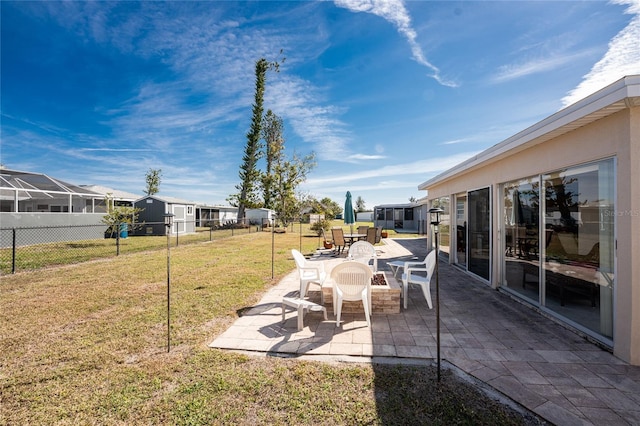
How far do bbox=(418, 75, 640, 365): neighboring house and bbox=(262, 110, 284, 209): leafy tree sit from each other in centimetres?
2336

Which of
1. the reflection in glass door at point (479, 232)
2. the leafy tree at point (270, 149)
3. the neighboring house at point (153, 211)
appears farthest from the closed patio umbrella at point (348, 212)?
the leafy tree at point (270, 149)

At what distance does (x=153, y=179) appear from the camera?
33906 millimetres

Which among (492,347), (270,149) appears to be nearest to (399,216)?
(270,149)

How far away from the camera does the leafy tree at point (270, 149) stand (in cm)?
2736

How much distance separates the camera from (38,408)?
214 cm

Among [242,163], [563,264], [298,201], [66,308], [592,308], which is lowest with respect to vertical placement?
[66,308]

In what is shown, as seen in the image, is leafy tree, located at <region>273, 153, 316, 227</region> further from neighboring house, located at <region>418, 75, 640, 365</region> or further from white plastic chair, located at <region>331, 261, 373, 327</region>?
white plastic chair, located at <region>331, 261, 373, 327</region>

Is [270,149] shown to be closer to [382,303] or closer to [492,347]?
[382,303]

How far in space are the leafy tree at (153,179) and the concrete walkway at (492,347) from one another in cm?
3586

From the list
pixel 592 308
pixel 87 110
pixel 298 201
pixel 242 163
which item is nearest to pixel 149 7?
pixel 87 110

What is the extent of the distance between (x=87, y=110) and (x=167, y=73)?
744cm

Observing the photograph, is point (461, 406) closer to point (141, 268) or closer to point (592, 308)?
point (592, 308)

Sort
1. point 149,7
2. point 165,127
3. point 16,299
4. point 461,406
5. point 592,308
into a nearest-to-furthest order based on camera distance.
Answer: point 461,406 < point 592,308 < point 16,299 < point 149,7 < point 165,127

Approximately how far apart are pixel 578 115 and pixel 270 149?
26.3m
